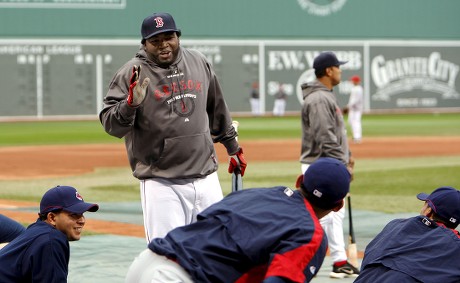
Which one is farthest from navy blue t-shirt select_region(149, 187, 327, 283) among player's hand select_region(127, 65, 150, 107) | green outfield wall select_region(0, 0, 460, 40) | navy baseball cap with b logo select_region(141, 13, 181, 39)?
green outfield wall select_region(0, 0, 460, 40)

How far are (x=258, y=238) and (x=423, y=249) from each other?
136 centimetres

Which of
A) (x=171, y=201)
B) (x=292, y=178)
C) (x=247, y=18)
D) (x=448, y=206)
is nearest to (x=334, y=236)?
(x=171, y=201)

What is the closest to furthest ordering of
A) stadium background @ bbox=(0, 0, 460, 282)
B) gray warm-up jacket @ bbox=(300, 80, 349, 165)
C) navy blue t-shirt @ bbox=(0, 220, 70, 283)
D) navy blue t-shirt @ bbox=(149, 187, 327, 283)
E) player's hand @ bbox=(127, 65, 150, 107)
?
navy blue t-shirt @ bbox=(149, 187, 327, 283), navy blue t-shirt @ bbox=(0, 220, 70, 283), player's hand @ bbox=(127, 65, 150, 107), gray warm-up jacket @ bbox=(300, 80, 349, 165), stadium background @ bbox=(0, 0, 460, 282)

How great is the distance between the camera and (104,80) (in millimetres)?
44469

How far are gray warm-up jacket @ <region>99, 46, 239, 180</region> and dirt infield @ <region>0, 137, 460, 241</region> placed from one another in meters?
13.3

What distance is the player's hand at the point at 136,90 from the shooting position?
20.8ft

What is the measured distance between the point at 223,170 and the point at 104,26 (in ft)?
87.0

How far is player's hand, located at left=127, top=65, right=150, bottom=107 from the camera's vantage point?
249 inches

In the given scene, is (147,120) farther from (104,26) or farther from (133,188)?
(104,26)

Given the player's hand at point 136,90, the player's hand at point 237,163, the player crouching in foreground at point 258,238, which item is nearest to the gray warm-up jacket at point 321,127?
→ the player's hand at point 237,163

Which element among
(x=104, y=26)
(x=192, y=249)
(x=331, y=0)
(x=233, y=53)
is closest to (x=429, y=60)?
(x=331, y=0)

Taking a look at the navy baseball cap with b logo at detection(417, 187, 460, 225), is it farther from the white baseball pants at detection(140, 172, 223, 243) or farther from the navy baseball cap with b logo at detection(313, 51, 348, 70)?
the navy baseball cap with b logo at detection(313, 51, 348, 70)

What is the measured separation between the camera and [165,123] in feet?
22.0

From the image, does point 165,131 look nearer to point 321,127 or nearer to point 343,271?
point 321,127
